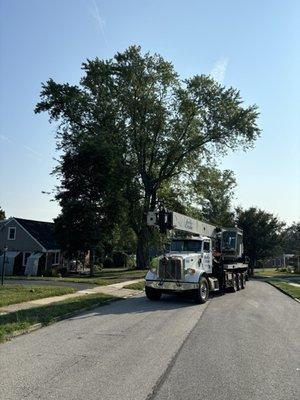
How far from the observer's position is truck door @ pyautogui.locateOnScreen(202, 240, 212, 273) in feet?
68.0

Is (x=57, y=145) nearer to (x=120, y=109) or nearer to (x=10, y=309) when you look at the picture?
(x=120, y=109)

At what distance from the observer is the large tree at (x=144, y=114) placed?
45.0m

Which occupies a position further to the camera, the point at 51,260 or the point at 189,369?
the point at 51,260

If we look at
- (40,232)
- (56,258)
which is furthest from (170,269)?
(40,232)

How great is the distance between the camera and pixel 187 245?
2066cm

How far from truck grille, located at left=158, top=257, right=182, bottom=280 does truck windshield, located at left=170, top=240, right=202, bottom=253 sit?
5.92 ft

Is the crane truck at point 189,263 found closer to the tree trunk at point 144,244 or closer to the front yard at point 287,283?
the front yard at point 287,283

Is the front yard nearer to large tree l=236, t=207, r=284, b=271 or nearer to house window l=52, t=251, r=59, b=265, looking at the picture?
large tree l=236, t=207, r=284, b=271

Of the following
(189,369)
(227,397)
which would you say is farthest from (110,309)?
(227,397)

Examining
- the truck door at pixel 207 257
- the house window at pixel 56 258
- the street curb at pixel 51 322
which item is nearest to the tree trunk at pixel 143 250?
the house window at pixel 56 258

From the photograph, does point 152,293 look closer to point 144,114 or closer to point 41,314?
point 41,314

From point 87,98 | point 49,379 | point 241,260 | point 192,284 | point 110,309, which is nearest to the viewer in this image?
point 49,379

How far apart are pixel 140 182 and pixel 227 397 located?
4132 centimetres

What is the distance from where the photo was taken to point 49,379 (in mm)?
7297
